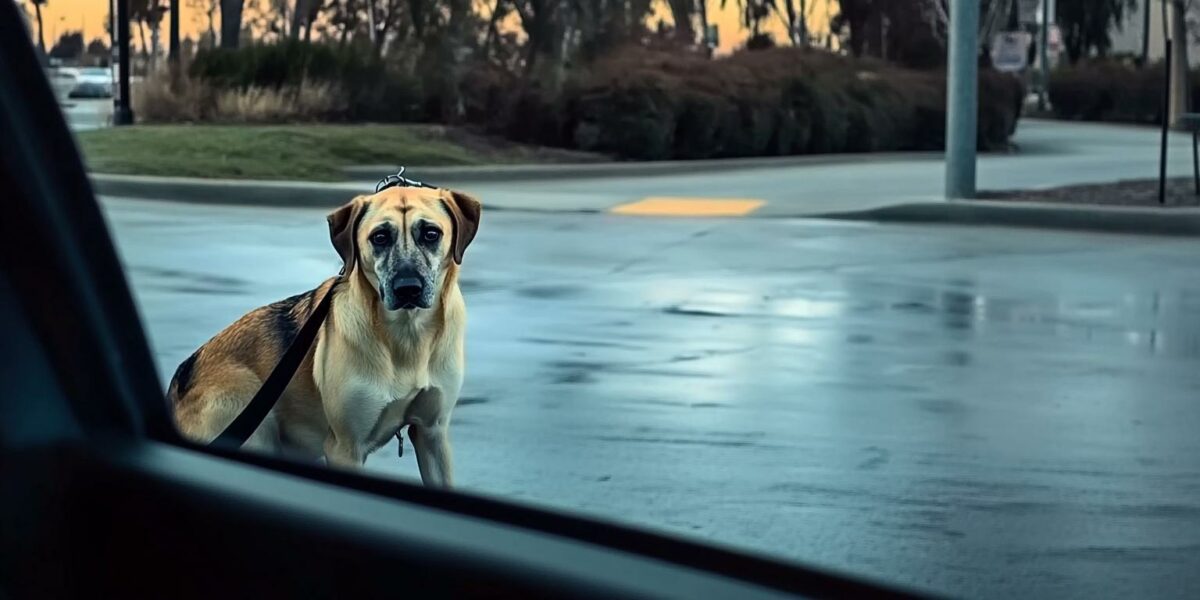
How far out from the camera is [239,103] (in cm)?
2956

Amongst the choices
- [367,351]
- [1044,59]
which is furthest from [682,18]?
[1044,59]

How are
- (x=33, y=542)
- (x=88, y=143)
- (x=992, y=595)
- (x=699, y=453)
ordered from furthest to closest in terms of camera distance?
(x=88, y=143)
(x=699, y=453)
(x=992, y=595)
(x=33, y=542)

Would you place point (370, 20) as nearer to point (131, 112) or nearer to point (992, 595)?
point (131, 112)

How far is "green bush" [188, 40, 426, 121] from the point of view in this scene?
3023 cm

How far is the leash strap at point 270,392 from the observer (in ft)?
11.6

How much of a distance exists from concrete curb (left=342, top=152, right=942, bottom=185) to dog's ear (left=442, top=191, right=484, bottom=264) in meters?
16.7

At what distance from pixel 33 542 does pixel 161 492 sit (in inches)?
5.6

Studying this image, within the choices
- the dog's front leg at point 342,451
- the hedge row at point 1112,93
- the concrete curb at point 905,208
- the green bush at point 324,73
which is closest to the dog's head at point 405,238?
the dog's front leg at point 342,451

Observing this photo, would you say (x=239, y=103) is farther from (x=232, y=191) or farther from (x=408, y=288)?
(x=408, y=288)

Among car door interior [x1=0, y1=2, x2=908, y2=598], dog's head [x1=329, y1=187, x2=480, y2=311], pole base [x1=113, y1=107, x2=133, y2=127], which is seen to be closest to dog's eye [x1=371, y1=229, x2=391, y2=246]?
dog's head [x1=329, y1=187, x2=480, y2=311]

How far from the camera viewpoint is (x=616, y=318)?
35.5 feet

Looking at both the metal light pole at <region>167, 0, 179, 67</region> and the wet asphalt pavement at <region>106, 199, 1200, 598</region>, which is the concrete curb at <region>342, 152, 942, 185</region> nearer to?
the wet asphalt pavement at <region>106, 199, 1200, 598</region>

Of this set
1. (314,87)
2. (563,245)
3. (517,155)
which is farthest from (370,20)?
(563,245)

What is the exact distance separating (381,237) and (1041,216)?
13.8 m
